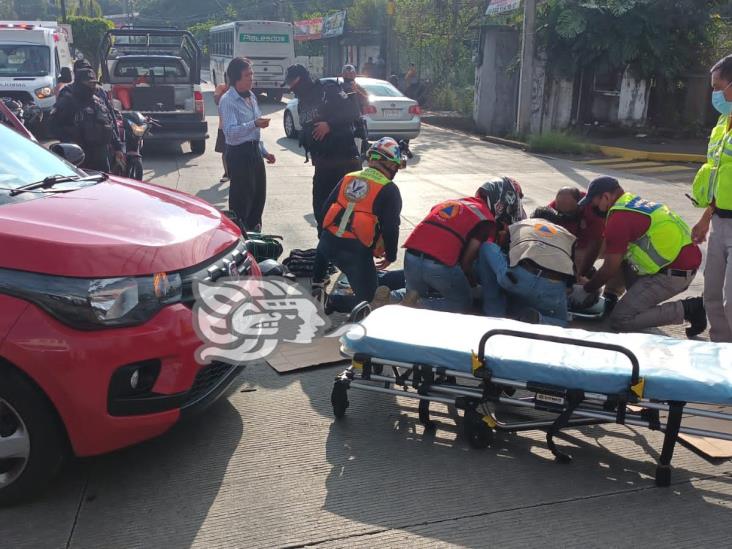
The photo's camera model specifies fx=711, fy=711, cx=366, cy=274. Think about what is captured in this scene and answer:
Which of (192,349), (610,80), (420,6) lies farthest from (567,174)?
(420,6)

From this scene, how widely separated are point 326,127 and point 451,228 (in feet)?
8.32

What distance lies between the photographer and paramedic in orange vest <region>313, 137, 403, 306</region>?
508 centimetres

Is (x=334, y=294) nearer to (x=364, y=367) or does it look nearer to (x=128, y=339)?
(x=364, y=367)

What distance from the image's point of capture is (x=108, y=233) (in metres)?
3.21

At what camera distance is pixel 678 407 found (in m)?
3.13

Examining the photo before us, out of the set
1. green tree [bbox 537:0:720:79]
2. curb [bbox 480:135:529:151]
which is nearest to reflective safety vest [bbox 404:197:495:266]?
curb [bbox 480:135:529:151]

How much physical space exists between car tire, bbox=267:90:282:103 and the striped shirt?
69.8 ft

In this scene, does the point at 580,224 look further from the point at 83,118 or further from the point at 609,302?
the point at 83,118

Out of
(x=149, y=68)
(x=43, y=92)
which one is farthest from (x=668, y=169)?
(x=43, y=92)

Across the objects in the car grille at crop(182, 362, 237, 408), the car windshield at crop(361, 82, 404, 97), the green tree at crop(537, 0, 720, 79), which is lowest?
the car grille at crop(182, 362, 237, 408)

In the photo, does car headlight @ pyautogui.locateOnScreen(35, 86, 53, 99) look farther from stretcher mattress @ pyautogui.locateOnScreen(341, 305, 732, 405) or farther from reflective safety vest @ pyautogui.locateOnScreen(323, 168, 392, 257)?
stretcher mattress @ pyautogui.locateOnScreen(341, 305, 732, 405)

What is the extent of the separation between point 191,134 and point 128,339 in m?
11.1

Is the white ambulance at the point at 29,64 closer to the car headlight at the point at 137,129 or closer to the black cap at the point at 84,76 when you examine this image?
the car headlight at the point at 137,129

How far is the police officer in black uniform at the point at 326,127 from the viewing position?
695 cm
